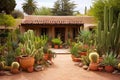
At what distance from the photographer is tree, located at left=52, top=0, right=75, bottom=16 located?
46494 millimetres

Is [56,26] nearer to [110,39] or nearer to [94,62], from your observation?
[110,39]

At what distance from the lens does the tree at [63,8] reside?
4649 centimetres

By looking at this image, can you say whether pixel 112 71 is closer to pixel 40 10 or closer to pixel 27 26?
pixel 27 26

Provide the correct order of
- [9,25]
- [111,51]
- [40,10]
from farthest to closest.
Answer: [40,10] < [9,25] < [111,51]

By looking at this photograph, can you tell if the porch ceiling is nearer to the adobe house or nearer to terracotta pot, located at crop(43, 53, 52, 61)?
the adobe house

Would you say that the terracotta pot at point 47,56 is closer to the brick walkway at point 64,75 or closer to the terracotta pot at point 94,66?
the brick walkway at point 64,75

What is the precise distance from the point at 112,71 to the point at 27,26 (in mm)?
15229

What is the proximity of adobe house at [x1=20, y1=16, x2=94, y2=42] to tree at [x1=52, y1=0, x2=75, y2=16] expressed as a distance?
20.6 meters

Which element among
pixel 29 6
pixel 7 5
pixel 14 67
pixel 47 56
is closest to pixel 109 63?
pixel 47 56

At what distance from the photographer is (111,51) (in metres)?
12.2

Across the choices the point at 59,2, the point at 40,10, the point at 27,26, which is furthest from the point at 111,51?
the point at 40,10

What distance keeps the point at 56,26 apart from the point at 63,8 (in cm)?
2247

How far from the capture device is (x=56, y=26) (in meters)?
24.8

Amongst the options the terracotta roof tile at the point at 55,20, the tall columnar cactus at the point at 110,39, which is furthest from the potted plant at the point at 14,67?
the terracotta roof tile at the point at 55,20
